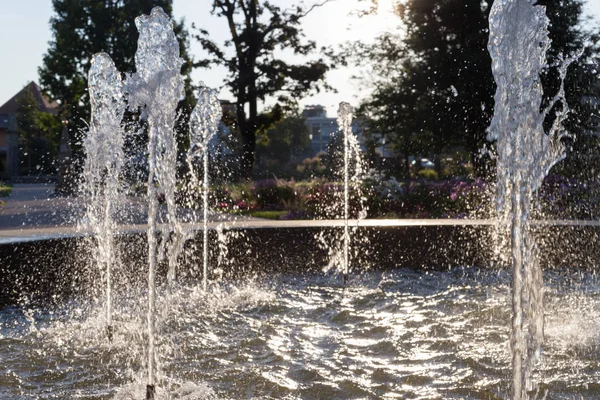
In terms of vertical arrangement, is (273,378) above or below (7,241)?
below

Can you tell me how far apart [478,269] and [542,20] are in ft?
11.4

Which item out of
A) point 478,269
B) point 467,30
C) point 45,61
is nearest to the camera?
point 478,269

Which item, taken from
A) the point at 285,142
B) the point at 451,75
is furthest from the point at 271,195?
the point at 285,142

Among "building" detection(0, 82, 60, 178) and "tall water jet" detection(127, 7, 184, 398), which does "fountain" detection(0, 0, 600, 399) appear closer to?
"tall water jet" detection(127, 7, 184, 398)

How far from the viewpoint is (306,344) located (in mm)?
5152

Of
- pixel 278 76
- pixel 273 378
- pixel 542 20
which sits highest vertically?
pixel 278 76

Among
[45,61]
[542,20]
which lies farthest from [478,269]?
[45,61]

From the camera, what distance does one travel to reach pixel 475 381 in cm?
423

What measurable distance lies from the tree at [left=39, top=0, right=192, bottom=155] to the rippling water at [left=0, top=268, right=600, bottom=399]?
32.4 meters

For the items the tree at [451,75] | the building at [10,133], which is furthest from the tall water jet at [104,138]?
the building at [10,133]

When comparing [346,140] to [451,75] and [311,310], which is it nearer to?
[311,310]

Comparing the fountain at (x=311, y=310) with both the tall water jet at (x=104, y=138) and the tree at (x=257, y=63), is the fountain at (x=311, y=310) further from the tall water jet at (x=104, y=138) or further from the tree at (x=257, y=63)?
the tree at (x=257, y=63)

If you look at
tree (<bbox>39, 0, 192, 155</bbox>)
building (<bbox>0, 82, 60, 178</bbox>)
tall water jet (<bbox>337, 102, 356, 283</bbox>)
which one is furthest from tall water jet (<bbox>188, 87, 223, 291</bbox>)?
building (<bbox>0, 82, 60, 178</bbox>)

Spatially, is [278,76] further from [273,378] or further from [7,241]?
[273,378]
